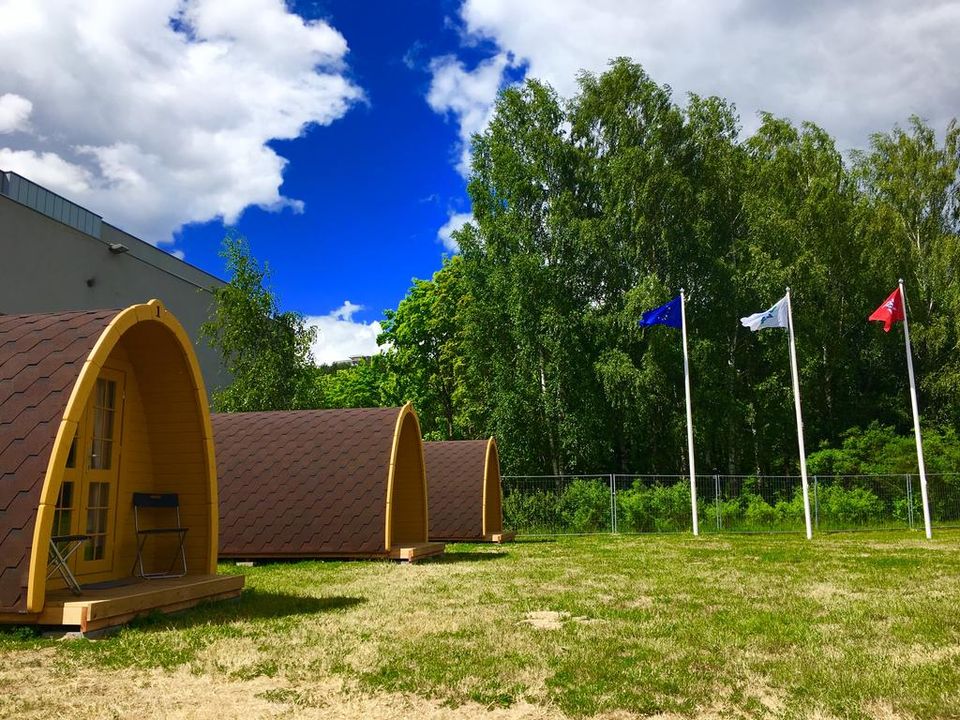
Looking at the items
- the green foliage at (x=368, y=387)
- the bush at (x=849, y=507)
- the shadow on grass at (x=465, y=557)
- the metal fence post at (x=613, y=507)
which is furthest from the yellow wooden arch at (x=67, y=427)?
the green foliage at (x=368, y=387)

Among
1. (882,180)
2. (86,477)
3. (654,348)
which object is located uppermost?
(882,180)

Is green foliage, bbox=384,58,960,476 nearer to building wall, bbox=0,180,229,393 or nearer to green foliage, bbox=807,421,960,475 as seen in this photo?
green foliage, bbox=807,421,960,475

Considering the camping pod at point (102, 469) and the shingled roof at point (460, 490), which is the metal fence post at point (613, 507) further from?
the camping pod at point (102, 469)

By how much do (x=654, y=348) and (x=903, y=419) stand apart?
1205 cm

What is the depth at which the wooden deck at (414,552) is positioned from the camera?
14.1 meters

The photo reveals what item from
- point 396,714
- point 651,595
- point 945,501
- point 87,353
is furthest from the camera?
point 945,501

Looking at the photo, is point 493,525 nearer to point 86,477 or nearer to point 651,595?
point 651,595

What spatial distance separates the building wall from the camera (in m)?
25.6

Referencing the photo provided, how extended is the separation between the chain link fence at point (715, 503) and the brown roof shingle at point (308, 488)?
11967 mm

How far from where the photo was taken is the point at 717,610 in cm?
866

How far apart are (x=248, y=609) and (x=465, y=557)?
7.34 m

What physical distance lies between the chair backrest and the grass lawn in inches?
57.8

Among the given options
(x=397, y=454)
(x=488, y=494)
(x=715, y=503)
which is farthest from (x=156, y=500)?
(x=715, y=503)

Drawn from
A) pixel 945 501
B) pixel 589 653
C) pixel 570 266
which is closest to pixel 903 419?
pixel 945 501
